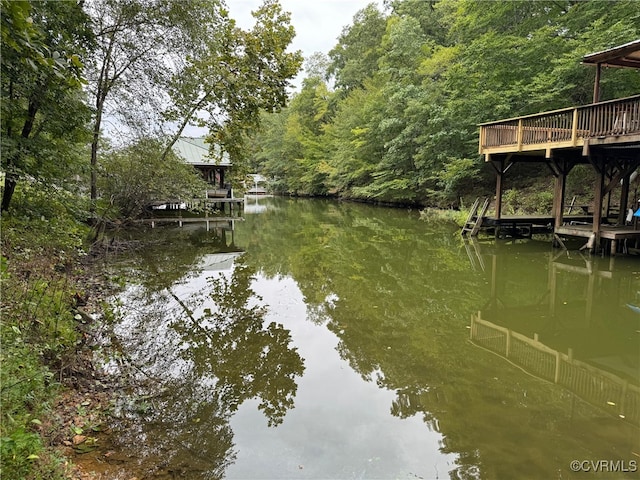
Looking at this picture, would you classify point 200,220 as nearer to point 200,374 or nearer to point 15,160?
point 15,160

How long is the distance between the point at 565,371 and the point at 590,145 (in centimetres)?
825

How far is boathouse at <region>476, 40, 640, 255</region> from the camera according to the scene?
33.1ft

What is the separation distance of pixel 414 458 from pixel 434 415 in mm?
666

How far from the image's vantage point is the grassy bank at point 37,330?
8.28 ft

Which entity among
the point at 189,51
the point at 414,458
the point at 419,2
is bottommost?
the point at 414,458

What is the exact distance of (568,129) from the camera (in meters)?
11.6

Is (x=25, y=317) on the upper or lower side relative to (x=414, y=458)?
upper

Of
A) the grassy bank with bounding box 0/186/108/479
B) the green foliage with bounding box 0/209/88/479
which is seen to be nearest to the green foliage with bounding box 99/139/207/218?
the grassy bank with bounding box 0/186/108/479

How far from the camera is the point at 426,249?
13.2 meters

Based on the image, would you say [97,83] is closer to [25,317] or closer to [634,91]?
[25,317]

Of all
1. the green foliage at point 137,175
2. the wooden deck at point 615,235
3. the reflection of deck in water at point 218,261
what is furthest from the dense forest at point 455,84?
the green foliage at point 137,175

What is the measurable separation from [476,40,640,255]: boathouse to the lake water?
85.9 inches

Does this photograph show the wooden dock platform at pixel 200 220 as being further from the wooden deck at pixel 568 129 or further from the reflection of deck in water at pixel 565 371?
the reflection of deck in water at pixel 565 371

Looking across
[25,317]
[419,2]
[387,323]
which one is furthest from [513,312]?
[419,2]
